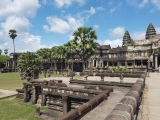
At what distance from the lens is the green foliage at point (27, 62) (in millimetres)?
18906

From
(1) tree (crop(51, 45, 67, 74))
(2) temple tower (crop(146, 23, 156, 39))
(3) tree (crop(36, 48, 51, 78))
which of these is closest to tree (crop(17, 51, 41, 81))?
(1) tree (crop(51, 45, 67, 74))

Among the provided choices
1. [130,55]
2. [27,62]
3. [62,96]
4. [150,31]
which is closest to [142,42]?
[130,55]

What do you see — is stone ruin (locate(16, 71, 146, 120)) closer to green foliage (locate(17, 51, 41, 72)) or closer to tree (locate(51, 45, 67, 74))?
green foliage (locate(17, 51, 41, 72))

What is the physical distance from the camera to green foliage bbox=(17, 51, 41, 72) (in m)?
18.9

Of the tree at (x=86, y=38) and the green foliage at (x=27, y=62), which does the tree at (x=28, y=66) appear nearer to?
the green foliage at (x=27, y=62)

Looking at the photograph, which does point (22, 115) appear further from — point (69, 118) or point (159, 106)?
point (159, 106)

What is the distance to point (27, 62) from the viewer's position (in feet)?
63.0

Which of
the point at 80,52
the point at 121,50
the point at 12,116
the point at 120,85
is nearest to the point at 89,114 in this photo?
the point at 120,85

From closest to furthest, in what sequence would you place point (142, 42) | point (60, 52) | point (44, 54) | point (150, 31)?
1. point (60, 52)
2. point (44, 54)
3. point (142, 42)
4. point (150, 31)

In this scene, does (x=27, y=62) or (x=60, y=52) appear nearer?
(x=27, y=62)

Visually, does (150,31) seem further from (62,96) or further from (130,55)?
(62,96)

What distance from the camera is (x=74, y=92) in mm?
10219

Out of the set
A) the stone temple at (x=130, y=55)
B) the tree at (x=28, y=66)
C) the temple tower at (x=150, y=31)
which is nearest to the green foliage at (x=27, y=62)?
the tree at (x=28, y=66)

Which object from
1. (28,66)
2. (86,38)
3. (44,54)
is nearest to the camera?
(28,66)
